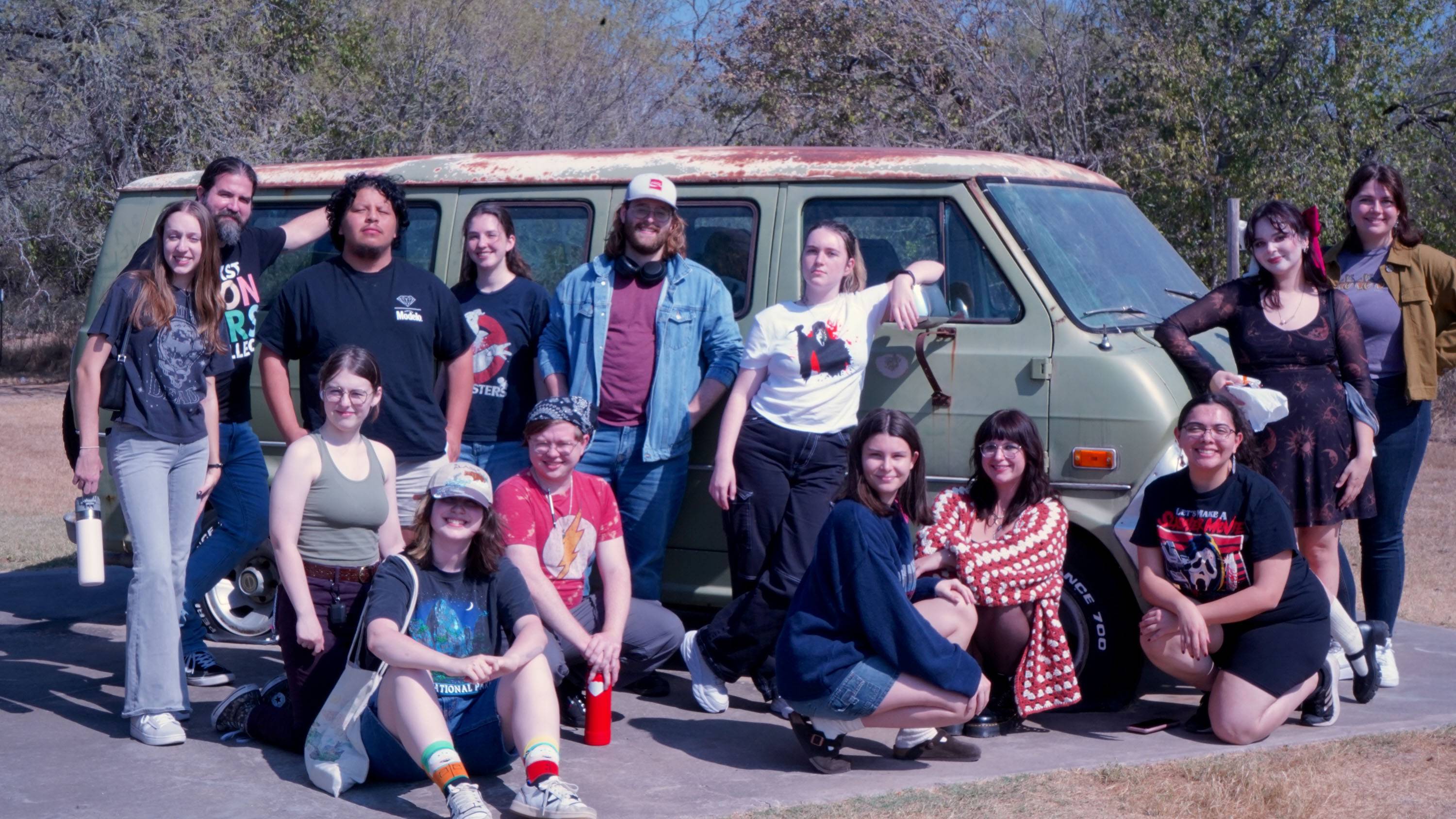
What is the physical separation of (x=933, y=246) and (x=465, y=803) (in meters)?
2.76

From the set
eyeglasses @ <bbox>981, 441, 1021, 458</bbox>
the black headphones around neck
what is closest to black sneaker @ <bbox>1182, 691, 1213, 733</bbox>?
eyeglasses @ <bbox>981, 441, 1021, 458</bbox>

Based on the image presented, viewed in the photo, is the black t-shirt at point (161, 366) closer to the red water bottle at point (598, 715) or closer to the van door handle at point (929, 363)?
the red water bottle at point (598, 715)

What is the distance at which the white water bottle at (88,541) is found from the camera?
192 inches

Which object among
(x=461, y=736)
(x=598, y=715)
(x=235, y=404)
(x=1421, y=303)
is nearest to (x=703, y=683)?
(x=598, y=715)

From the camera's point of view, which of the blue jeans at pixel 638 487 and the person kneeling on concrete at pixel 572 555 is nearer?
the person kneeling on concrete at pixel 572 555

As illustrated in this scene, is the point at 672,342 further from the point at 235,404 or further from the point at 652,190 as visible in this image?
the point at 235,404

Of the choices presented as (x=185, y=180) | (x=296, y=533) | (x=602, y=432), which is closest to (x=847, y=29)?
(x=185, y=180)

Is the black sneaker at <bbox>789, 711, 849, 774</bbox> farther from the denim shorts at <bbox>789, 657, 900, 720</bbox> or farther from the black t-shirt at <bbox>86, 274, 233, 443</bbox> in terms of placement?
the black t-shirt at <bbox>86, 274, 233, 443</bbox>

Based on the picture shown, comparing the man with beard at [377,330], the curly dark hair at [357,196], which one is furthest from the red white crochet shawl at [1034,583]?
the curly dark hair at [357,196]

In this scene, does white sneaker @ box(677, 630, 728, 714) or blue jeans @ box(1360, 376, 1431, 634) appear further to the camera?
blue jeans @ box(1360, 376, 1431, 634)

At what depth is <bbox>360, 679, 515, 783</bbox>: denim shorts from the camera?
173 inches

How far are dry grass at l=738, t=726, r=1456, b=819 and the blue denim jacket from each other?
1.72 metres

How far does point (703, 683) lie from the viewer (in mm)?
5348

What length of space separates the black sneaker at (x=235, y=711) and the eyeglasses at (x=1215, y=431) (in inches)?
127
